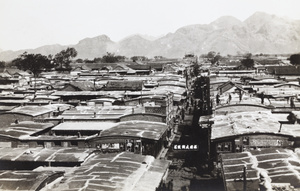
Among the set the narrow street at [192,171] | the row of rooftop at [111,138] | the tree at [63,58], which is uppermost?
the tree at [63,58]

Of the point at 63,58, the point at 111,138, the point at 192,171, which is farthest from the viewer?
the point at 63,58

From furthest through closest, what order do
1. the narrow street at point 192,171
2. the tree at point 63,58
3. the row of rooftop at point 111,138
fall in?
the tree at point 63,58
the narrow street at point 192,171
the row of rooftop at point 111,138

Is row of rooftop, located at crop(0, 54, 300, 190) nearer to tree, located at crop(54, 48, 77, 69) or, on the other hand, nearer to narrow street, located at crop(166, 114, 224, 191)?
narrow street, located at crop(166, 114, 224, 191)

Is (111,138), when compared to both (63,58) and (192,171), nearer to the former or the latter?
(192,171)

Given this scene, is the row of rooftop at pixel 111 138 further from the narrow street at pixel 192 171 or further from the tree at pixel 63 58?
the tree at pixel 63 58

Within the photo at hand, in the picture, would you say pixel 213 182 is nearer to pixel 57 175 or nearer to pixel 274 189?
pixel 274 189

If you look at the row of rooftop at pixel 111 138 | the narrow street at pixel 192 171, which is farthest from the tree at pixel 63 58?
the narrow street at pixel 192 171

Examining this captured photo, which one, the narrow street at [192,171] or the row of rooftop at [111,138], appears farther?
the narrow street at [192,171]

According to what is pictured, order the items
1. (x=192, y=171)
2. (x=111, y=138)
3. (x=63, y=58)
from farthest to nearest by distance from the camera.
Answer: (x=63, y=58)
(x=111, y=138)
(x=192, y=171)

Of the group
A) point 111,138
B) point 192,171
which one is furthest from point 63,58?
point 192,171

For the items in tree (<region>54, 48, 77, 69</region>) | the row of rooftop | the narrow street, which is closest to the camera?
the row of rooftop

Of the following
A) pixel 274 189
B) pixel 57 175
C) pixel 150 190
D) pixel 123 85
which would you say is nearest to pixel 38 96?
pixel 123 85

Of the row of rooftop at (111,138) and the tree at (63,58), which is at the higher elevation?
the tree at (63,58)

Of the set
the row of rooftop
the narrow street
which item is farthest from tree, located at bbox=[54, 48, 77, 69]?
the narrow street
